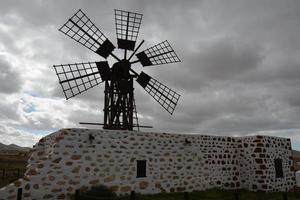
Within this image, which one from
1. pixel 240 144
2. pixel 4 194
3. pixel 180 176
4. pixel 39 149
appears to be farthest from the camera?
pixel 240 144

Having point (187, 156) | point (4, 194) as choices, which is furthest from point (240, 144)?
point (4, 194)

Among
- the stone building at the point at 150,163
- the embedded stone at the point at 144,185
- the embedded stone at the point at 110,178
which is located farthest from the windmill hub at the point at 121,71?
the embedded stone at the point at 144,185

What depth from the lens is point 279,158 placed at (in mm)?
16500

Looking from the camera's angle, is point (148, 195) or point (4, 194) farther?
point (148, 195)

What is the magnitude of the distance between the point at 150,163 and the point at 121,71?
18.8 feet

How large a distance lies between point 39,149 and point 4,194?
5128 millimetres

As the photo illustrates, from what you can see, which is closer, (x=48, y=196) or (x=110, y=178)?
(x=48, y=196)

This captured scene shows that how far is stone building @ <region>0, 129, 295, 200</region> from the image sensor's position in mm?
11320

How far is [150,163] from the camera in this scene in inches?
527

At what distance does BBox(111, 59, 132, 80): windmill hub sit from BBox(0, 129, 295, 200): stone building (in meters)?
4.23

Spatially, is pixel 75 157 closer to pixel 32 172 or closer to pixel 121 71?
pixel 32 172

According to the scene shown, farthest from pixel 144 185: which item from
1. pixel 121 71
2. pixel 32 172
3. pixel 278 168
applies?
pixel 278 168

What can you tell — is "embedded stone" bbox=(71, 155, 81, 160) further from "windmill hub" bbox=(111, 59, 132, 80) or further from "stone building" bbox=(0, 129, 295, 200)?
"windmill hub" bbox=(111, 59, 132, 80)

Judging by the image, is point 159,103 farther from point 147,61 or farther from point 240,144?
point 240,144
